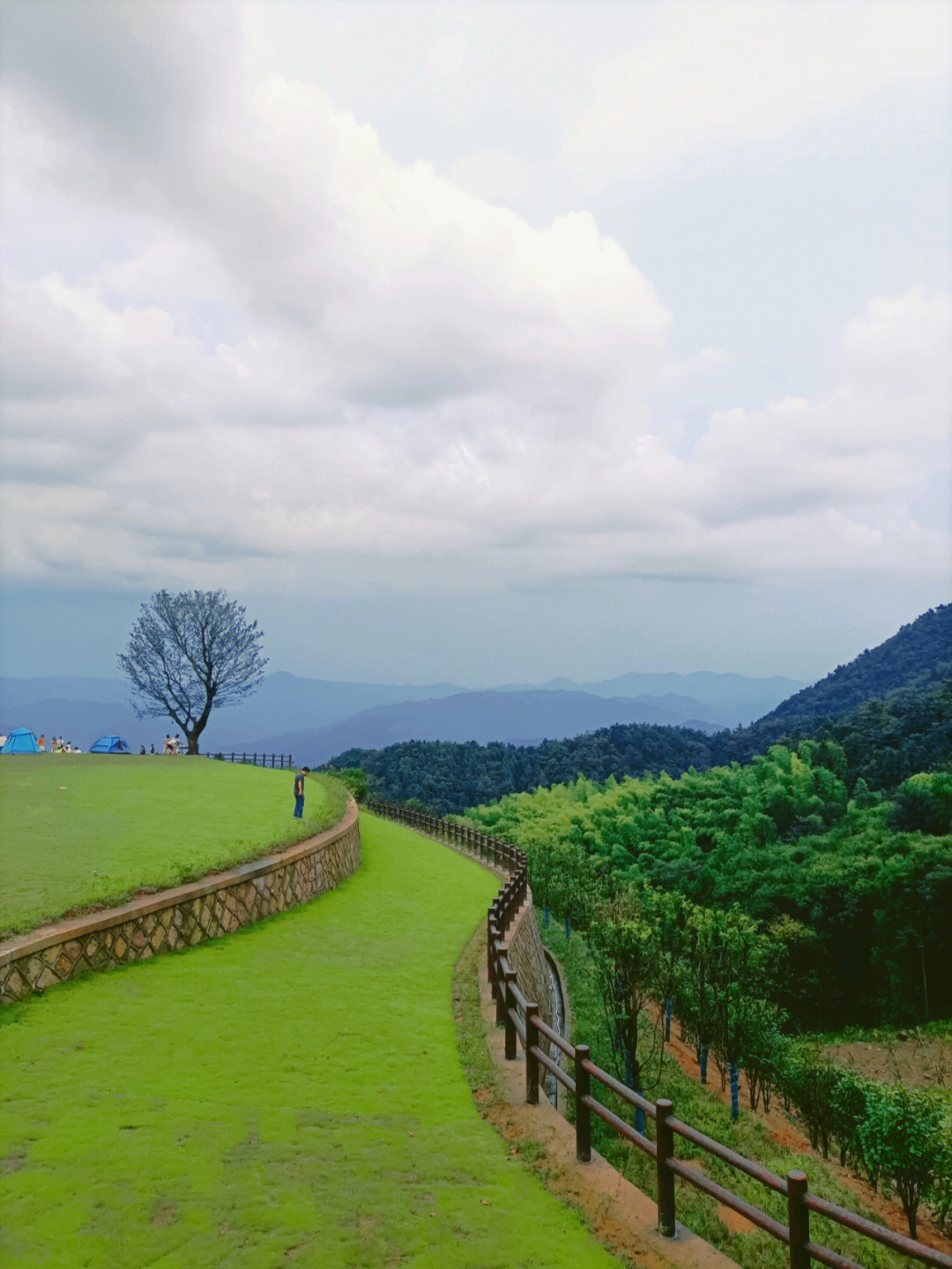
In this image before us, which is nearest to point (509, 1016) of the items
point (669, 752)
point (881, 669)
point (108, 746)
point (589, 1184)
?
point (589, 1184)

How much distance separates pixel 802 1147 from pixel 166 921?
46.7ft

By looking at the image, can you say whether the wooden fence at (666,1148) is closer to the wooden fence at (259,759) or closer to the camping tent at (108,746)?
the wooden fence at (259,759)

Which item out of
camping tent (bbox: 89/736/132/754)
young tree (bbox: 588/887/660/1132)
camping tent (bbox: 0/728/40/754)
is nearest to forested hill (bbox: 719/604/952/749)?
camping tent (bbox: 89/736/132/754)

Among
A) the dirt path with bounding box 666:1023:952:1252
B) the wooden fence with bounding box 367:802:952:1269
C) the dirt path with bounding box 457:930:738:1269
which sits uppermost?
the wooden fence with bounding box 367:802:952:1269

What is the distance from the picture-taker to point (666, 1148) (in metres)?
5.77

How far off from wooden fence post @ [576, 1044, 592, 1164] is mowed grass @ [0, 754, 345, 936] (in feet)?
22.2

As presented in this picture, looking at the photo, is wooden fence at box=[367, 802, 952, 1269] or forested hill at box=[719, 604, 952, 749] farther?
forested hill at box=[719, 604, 952, 749]

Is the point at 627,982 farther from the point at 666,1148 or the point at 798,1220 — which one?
the point at 798,1220

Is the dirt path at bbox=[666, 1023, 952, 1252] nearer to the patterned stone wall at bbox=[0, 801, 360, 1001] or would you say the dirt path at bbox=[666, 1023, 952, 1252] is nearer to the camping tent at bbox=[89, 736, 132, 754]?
the patterned stone wall at bbox=[0, 801, 360, 1001]

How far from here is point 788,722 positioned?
101 m

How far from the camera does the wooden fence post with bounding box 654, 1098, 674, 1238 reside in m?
5.69

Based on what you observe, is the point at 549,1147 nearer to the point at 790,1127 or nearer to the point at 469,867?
the point at 790,1127

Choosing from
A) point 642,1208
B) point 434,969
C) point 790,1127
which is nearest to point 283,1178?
point 642,1208

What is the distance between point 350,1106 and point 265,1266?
2.37m
